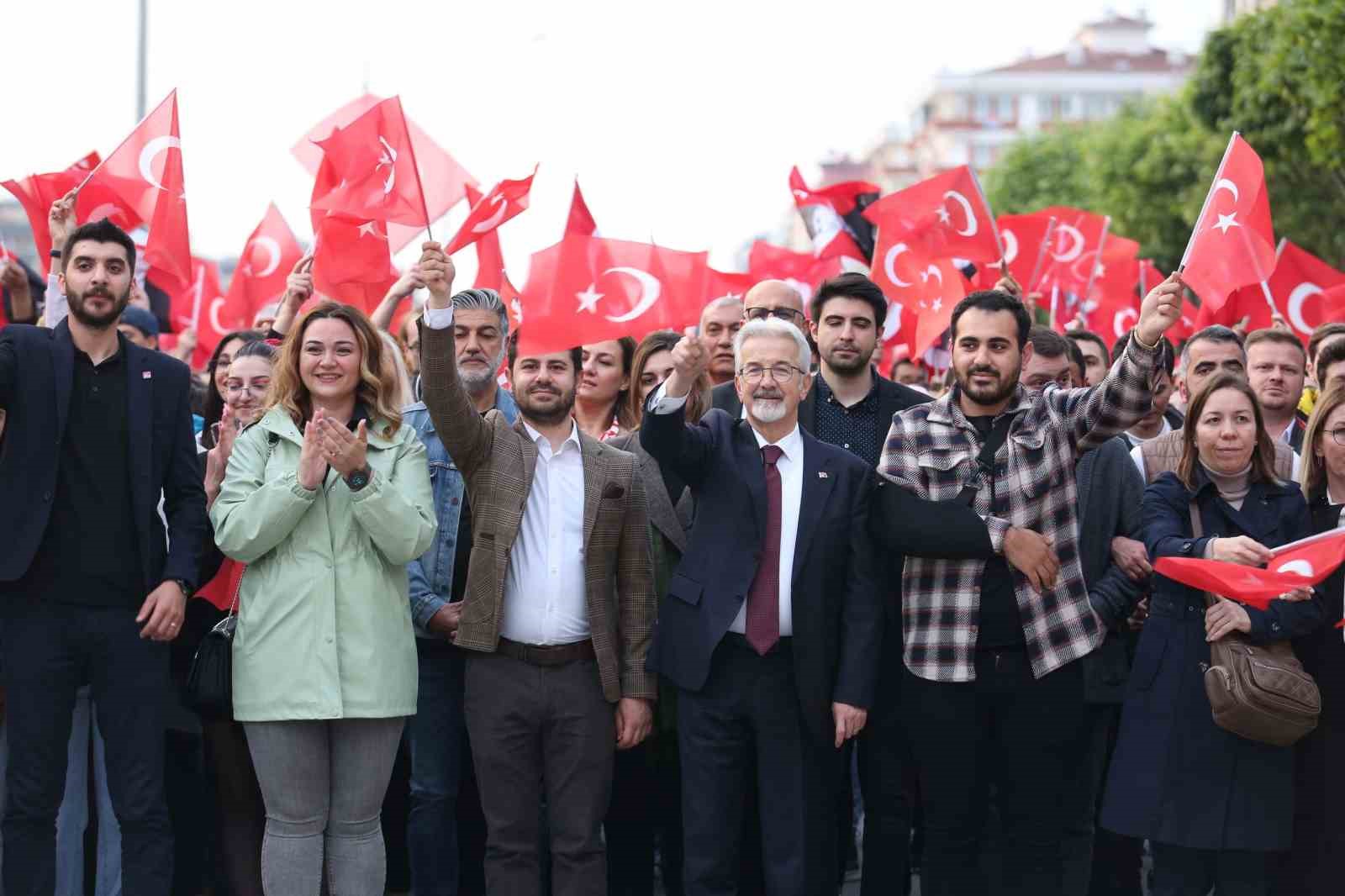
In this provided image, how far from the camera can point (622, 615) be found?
6.41 meters

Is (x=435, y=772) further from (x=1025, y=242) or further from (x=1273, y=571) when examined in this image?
(x=1025, y=242)

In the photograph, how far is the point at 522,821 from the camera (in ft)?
20.1

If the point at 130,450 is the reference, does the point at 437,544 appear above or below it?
below

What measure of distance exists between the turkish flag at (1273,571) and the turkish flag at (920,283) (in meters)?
3.90

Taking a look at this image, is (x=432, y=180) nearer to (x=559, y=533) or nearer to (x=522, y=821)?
(x=559, y=533)

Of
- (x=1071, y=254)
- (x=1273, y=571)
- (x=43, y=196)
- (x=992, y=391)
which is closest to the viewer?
(x=1273, y=571)

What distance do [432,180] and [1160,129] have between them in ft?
111

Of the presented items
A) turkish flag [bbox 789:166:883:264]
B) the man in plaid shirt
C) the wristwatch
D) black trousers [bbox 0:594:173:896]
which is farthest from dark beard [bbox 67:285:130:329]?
turkish flag [bbox 789:166:883:264]

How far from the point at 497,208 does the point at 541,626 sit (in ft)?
6.05

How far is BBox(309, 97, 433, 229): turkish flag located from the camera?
25.0ft

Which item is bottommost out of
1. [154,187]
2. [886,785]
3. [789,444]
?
[886,785]

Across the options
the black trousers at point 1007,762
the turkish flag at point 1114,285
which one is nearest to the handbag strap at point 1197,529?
the black trousers at point 1007,762

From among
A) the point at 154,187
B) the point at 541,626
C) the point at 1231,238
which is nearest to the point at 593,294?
the point at 541,626

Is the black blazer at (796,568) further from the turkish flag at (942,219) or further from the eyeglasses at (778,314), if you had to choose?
the turkish flag at (942,219)
